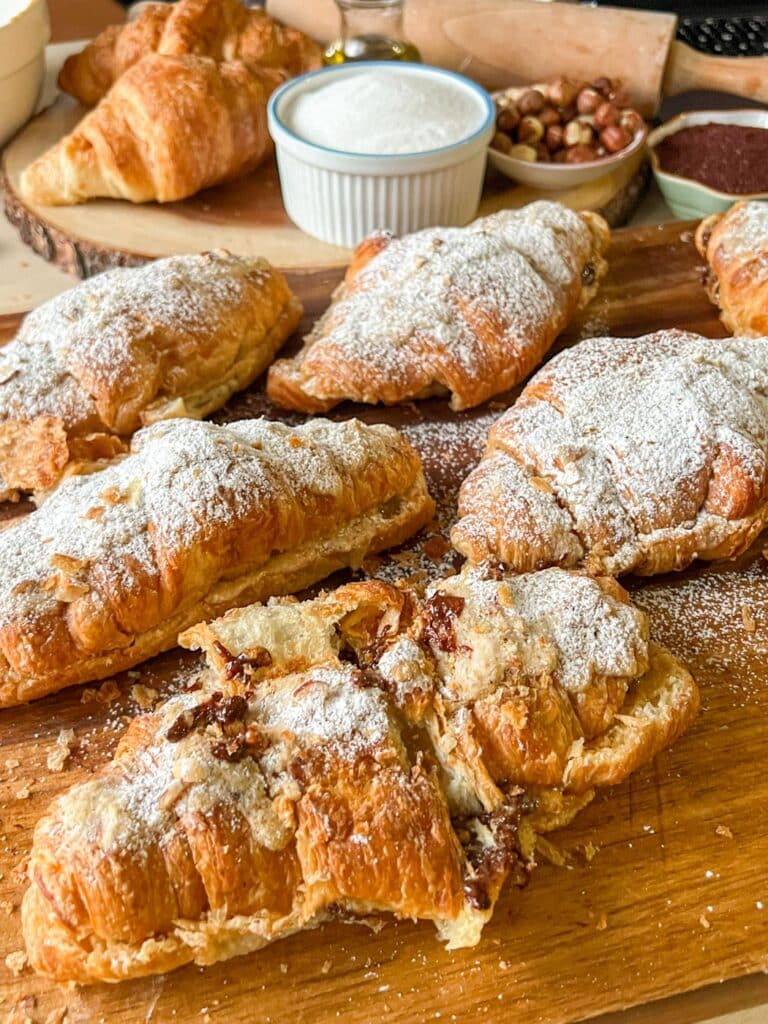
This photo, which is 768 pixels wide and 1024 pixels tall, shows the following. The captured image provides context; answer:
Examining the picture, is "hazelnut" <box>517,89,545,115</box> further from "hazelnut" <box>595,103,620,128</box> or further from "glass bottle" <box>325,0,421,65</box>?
"glass bottle" <box>325,0,421,65</box>

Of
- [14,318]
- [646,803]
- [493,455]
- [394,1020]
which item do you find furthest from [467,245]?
[394,1020]

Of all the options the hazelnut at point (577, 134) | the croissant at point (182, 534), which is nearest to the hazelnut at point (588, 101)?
the hazelnut at point (577, 134)

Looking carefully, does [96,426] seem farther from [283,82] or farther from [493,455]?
[283,82]

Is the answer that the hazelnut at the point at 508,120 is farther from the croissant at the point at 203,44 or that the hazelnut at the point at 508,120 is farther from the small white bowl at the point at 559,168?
the croissant at the point at 203,44

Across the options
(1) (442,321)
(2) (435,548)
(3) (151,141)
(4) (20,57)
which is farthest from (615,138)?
(4) (20,57)

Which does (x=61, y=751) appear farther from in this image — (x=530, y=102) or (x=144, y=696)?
(x=530, y=102)

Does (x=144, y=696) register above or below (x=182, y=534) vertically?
below

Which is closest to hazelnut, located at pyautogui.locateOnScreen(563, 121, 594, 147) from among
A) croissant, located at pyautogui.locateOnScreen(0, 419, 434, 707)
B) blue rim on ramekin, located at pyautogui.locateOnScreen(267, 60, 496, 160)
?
blue rim on ramekin, located at pyautogui.locateOnScreen(267, 60, 496, 160)
